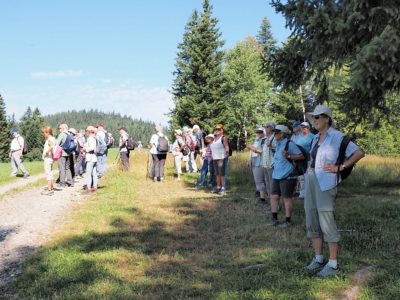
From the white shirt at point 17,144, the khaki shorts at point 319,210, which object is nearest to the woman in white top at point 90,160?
the white shirt at point 17,144

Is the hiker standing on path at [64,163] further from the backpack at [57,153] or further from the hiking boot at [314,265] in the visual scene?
the hiking boot at [314,265]

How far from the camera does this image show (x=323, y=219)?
5.29m

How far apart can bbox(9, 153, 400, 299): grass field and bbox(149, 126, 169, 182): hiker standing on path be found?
4.71 metres

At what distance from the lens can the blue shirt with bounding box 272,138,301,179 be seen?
25.8 feet

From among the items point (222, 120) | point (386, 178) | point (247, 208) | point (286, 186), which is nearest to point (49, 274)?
point (286, 186)

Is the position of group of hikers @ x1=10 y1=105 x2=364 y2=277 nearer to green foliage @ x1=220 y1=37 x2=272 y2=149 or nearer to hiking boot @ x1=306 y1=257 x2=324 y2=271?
hiking boot @ x1=306 y1=257 x2=324 y2=271

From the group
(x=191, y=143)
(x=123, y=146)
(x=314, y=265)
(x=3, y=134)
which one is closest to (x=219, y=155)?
(x=191, y=143)

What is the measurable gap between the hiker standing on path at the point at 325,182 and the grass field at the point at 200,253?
1.12 ft

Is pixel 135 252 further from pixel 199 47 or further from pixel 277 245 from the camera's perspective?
pixel 199 47

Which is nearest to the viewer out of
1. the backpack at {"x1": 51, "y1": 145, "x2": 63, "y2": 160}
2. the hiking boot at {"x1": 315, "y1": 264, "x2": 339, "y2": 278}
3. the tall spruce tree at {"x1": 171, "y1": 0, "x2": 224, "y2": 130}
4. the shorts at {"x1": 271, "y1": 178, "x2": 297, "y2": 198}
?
the hiking boot at {"x1": 315, "y1": 264, "x2": 339, "y2": 278}

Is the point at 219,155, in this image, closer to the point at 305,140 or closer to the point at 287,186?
the point at 305,140

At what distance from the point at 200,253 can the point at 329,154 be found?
243 centimetres

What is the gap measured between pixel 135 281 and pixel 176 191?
8.43m

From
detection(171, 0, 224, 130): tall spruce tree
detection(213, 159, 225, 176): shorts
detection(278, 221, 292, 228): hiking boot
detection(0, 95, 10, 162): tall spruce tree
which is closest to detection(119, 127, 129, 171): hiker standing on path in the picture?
detection(213, 159, 225, 176): shorts
